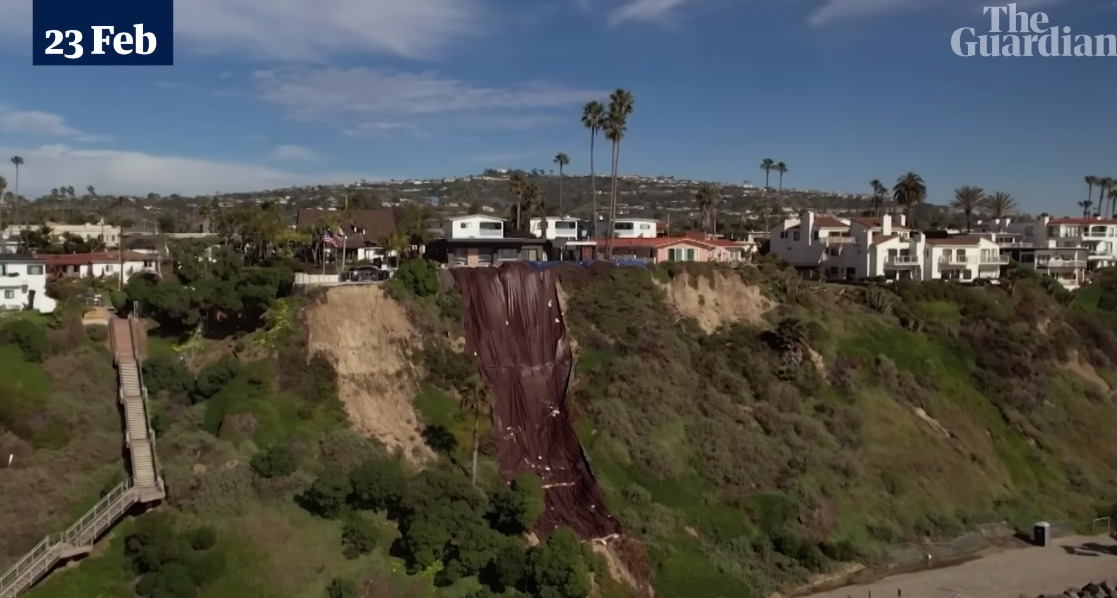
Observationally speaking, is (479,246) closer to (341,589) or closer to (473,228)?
(473,228)

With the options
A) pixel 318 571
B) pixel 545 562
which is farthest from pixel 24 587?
pixel 545 562

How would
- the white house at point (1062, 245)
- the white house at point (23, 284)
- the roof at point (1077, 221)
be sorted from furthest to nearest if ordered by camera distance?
1. the roof at point (1077, 221)
2. the white house at point (1062, 245)
3. the white house at point (23, 284)

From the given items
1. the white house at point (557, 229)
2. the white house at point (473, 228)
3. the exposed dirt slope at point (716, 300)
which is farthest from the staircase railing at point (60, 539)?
the white house at point (557, 229)

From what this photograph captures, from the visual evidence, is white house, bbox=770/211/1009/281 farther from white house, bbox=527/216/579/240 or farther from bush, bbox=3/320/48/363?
bush, bbox=3/320/48/363

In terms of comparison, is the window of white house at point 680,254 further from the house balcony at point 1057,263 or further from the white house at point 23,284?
the white house at point 23,284

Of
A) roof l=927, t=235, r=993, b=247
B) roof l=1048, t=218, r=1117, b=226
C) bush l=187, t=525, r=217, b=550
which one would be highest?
roof l=1048, t=218, r=1117, b=226

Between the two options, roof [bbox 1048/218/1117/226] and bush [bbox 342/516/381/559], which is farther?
roof [bbox 1048/218/1117/226]

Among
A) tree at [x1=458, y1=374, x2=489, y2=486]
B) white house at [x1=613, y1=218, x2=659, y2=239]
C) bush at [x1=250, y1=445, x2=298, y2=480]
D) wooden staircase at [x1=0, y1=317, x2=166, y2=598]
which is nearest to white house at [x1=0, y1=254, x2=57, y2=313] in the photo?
wooden staircase at [x1=0, y1=317, x2=166, y2=598]
